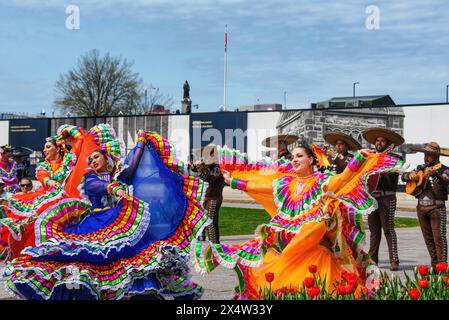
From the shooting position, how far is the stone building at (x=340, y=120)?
33.8 metres

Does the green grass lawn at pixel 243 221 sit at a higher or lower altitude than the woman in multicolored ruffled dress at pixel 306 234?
lower

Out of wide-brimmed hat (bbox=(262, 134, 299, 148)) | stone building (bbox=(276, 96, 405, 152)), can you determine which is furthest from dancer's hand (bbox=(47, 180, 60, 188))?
stone building (bbox=(276, 96, 405, 152))

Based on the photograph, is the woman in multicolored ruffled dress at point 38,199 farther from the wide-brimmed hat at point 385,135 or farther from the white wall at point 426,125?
the white wall at point 426,125

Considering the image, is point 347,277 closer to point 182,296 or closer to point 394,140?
point 182,296

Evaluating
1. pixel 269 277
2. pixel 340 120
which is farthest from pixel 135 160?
pixel 340 120

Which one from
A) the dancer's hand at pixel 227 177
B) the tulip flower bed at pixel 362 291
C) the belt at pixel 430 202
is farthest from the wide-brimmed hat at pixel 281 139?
the tulip flower bed at pixel 362 291

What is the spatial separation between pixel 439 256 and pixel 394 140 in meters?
1.66

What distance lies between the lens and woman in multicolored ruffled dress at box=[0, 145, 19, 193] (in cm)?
1295

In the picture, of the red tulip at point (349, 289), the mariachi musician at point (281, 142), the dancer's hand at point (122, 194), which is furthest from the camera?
the mariachi musician at point (281, 142)

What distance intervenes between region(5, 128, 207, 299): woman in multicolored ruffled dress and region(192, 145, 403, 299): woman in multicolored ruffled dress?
38 centimetres

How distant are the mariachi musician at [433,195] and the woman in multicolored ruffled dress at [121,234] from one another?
3.90 meters

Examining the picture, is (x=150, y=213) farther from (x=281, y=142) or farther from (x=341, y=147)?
(x=281, y=142)

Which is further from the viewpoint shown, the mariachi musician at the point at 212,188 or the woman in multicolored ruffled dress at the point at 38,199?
the mariachi musician at the point at 212,188

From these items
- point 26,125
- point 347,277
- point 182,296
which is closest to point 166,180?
point 182,296
